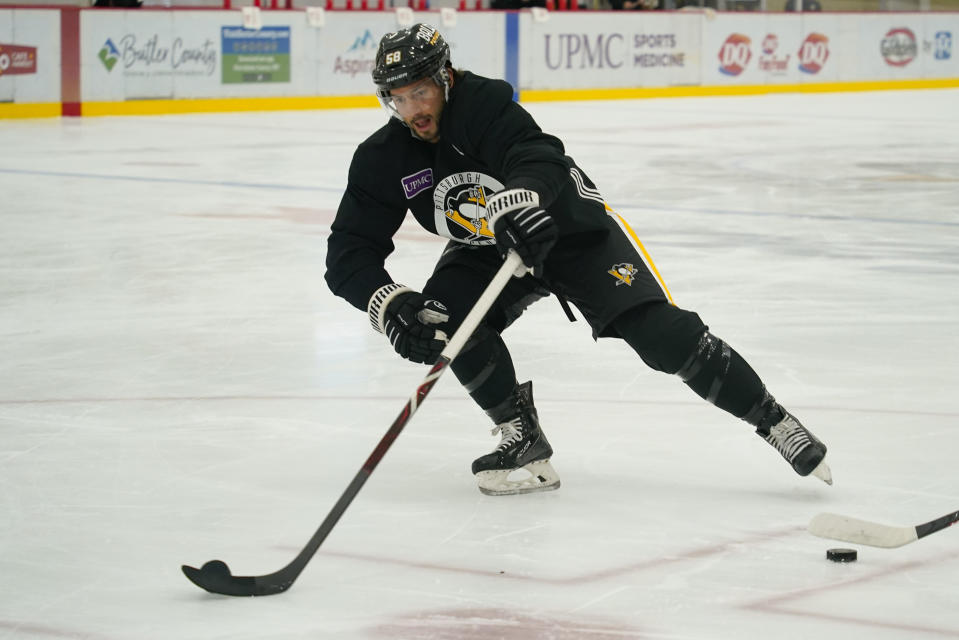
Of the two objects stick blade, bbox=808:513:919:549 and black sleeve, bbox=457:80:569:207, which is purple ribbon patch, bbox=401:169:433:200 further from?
stick blade, bbox=808:513:919:549

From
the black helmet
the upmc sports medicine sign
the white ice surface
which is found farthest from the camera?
the upmc sports medicine sign

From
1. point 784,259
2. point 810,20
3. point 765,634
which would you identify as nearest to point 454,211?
point 765,634

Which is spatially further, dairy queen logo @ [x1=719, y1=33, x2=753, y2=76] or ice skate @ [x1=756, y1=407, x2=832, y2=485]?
dairy queen logo @ [x1=719, y1=33, x2=753, y2=76]

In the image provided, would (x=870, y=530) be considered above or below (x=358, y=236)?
below

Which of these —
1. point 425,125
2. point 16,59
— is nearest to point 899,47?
point 16,59

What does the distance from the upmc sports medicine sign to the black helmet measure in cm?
956

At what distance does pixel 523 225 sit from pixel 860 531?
2.42 ft

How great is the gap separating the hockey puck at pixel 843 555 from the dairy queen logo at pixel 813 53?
50.8 feet

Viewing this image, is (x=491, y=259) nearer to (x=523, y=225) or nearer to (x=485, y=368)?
(x=485, y=368)

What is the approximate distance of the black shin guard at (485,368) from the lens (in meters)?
2.78

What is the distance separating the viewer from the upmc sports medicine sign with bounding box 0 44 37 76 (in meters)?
11.4

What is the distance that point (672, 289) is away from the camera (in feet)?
16.2

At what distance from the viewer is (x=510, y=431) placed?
2.86m

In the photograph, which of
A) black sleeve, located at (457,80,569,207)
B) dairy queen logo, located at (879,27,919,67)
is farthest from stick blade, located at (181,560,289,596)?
dairy queen logo, located at (879,27,919,67)
